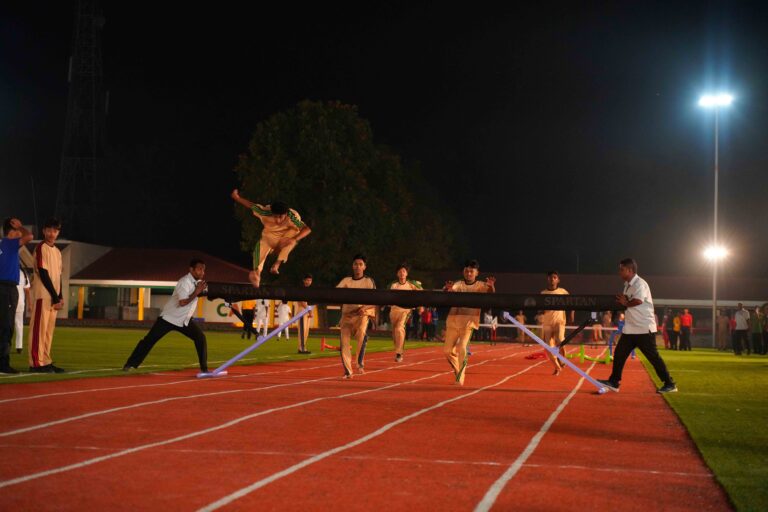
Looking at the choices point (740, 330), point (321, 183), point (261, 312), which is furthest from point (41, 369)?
point (321, 183)

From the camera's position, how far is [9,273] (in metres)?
14.6

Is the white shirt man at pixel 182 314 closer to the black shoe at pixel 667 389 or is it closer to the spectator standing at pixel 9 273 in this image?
the spectator standing at pixel 9 273

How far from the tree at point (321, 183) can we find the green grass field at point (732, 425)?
36.3 m

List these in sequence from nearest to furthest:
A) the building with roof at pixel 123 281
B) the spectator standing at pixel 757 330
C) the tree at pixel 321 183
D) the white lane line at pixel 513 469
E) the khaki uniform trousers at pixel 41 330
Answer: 1. the white lane line at pixel 513 469
2. the khaki uniform trousers at pixel 41 330
3. the spectator standing at pixel 757 330
4. the tree at pixel 321 183
5. the building with roof at pixel 123 281

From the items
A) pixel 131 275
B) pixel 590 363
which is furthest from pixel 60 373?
pixel 131 275

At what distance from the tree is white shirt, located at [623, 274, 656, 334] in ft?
133

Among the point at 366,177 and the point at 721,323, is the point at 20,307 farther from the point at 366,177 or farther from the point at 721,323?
the point at 366,177

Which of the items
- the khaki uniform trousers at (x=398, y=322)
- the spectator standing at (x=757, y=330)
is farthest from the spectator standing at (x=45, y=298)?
the spectator standing at (x=757, y=330)

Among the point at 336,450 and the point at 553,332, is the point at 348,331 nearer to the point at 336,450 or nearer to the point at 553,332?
the point at 553,332

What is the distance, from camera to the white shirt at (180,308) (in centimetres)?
1577

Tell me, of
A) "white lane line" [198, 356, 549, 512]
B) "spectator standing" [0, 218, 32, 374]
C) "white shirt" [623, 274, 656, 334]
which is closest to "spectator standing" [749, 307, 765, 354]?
"white shirt" [623, 274, 656, 334]

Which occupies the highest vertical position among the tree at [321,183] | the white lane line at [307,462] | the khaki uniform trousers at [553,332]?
the tree at [321,183]

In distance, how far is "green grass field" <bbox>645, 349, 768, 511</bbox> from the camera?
23.2 feet

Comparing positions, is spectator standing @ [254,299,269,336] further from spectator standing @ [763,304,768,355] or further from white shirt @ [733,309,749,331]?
spectator standing @ [763,304,768,355]
